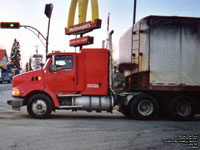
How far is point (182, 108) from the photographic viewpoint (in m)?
10.4

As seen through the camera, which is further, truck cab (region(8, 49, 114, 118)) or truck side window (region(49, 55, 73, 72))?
truck side window (region(49, 55, 73, 72))

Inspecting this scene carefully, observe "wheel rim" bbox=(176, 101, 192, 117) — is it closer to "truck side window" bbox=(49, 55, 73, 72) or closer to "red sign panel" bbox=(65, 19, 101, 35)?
"truck side window" bbox=(49, 55, 73, 72)

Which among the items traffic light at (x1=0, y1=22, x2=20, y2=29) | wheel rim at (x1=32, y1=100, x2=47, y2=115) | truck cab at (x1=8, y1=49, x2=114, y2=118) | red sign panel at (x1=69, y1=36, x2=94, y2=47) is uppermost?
red sign panel at (x1=69, y1=36, x2=94, y2=47)

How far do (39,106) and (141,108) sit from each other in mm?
3815

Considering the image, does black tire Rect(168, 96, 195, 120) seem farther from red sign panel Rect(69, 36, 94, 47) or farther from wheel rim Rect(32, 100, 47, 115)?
red sign panel Rect(69, 36, 94, 47)

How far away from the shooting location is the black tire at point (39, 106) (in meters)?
9.95

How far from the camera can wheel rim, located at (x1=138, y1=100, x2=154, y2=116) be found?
33.8ft

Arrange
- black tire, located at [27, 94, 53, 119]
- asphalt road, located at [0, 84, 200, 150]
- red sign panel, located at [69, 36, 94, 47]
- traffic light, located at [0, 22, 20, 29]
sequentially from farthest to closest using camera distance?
red sign panel, located at [69, 36, 94, 47] → traffic light, located at [0, 22, 20, 29] → black tire, located at [27, 94, 53, 119] → asphalt road, located at [0, 84, 200, 150]

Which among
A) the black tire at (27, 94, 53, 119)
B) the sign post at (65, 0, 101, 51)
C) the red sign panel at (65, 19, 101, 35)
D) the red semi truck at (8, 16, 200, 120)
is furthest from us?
the red sign panel at (65, 19, 101, 35)

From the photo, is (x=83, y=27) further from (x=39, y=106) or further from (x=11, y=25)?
(x=39, y=106)

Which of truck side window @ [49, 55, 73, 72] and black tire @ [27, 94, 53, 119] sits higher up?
truck side window @ [49, 55, 73, 72]

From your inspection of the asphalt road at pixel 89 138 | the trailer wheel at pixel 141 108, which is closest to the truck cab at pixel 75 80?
the trailer wheel at pixel 141 108

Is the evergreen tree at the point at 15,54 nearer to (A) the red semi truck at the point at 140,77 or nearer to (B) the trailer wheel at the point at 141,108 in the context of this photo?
(A) the red semi truck at the point at 140,77

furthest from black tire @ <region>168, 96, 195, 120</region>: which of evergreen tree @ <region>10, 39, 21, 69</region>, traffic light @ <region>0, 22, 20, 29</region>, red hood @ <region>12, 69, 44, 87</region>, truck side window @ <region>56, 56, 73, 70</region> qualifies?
evergreen tree @ <region>10, 39, 21, 69</region>
